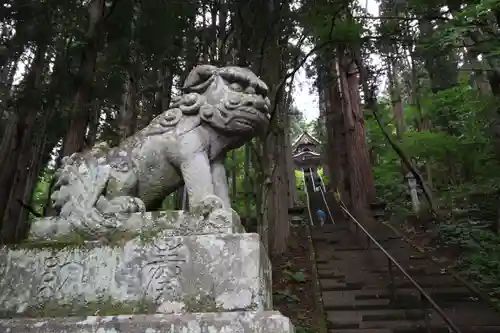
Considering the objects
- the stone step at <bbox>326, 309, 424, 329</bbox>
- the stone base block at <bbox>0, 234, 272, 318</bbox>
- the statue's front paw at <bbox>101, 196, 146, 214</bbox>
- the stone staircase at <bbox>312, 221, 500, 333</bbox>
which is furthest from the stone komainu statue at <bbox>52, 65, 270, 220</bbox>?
the stone step at <bbox>326, 309, 424, 329</bbox>

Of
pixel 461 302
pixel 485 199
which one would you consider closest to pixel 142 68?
A: pixel 461 302

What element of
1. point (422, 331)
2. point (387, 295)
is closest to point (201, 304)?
point (422, 331)

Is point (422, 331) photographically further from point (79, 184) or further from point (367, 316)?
point (79, 184)

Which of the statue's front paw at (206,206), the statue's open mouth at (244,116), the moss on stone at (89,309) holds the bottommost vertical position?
the moss on stone at (89,309)

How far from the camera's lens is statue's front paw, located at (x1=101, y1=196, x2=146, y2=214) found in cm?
239

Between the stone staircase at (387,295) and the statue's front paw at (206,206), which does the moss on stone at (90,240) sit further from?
the stone staircase at (387,295)

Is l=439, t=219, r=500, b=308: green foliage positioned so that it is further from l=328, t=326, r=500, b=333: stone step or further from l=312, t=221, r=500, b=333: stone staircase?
l=328, t=326, r=500, b=333: stone step

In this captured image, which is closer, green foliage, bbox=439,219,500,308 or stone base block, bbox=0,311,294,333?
stone base block, bbox=0,311,294,333

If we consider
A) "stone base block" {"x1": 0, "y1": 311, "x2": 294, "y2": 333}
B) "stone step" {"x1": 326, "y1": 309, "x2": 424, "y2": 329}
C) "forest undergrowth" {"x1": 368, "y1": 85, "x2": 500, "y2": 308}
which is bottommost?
"stone step" {"x1": 326, "y1": 309, "x2": 424, "y2": 329}

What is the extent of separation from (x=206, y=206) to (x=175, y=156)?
386 millimetres

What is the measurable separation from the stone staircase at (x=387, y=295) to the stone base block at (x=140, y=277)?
3702 mm

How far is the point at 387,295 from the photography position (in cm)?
733

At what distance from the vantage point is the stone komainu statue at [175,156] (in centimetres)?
248

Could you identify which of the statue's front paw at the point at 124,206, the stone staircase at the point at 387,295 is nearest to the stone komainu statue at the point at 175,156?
the statue's front paw at the point at 124,206
